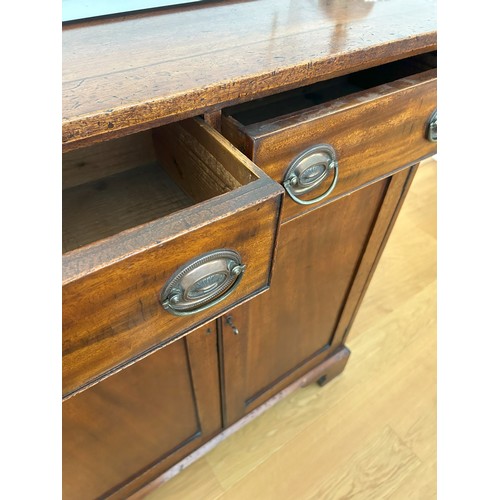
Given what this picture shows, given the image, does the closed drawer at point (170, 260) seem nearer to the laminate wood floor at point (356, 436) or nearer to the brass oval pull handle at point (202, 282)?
the brass oval pull handle at point (202, 282)

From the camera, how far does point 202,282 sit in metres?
0.35

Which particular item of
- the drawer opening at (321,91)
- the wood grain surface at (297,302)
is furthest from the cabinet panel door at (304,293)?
the drawer opening at (321,91)

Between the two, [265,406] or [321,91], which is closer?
[321,91]

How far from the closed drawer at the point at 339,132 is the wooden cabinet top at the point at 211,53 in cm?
3

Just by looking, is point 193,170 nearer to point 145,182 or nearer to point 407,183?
point 145,182

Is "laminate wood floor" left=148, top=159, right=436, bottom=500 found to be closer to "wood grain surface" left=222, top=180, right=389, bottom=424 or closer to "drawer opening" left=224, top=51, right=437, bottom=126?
"wood grain surface" left=222, top=180, right=389, bottom=424

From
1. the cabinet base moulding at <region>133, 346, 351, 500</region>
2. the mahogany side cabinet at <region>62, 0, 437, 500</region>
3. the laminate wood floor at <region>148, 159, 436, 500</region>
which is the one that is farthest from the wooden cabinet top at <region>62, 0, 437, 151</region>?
the laminate wood floor at <region>148, 159, 436, 500</region>

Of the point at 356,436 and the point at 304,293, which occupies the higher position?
the point at 304,293

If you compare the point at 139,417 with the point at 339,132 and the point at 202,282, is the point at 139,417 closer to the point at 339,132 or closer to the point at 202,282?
the point at 202,282

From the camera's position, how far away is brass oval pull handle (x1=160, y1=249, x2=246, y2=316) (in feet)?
1.07

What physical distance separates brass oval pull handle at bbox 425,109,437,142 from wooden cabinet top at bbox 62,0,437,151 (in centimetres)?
8

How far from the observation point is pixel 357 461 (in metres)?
0.96

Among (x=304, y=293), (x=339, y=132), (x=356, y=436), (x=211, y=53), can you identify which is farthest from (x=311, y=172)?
(x=356, y=436)

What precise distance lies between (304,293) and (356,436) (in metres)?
0.51
